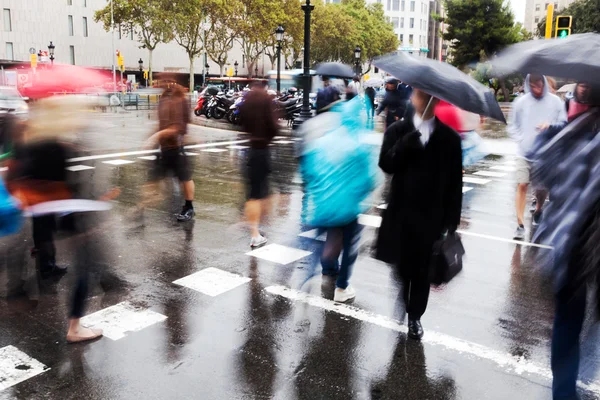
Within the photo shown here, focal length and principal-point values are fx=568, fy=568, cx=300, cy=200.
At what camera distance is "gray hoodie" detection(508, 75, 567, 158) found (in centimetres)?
650

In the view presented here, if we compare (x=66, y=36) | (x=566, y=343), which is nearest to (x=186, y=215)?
(x=566, y=343)

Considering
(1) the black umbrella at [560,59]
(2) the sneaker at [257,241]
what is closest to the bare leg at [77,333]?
(2) the sneaker at [257,241]

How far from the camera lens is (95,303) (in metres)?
4.71

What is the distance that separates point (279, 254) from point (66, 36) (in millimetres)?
62869

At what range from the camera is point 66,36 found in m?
60.9

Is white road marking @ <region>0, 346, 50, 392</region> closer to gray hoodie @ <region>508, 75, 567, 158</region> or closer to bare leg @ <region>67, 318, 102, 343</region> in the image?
bare leg @ <region>67, 318, 102, 343</region>

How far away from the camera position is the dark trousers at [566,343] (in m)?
3.03

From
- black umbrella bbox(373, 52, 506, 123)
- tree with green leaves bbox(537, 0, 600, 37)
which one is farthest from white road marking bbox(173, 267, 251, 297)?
tree with green leaves bbox(537, 0, 600, 37)

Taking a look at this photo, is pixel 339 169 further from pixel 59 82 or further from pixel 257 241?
pixel 257 241

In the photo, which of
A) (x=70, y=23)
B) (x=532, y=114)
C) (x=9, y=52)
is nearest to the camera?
(x=532, y=114)

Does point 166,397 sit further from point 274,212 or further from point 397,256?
point 274,212

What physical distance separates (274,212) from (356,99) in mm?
3887

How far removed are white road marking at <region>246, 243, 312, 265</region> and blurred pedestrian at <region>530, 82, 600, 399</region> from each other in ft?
10.3

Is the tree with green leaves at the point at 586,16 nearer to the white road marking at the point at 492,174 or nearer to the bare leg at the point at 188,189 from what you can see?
the white road marking at the point at 492,174
